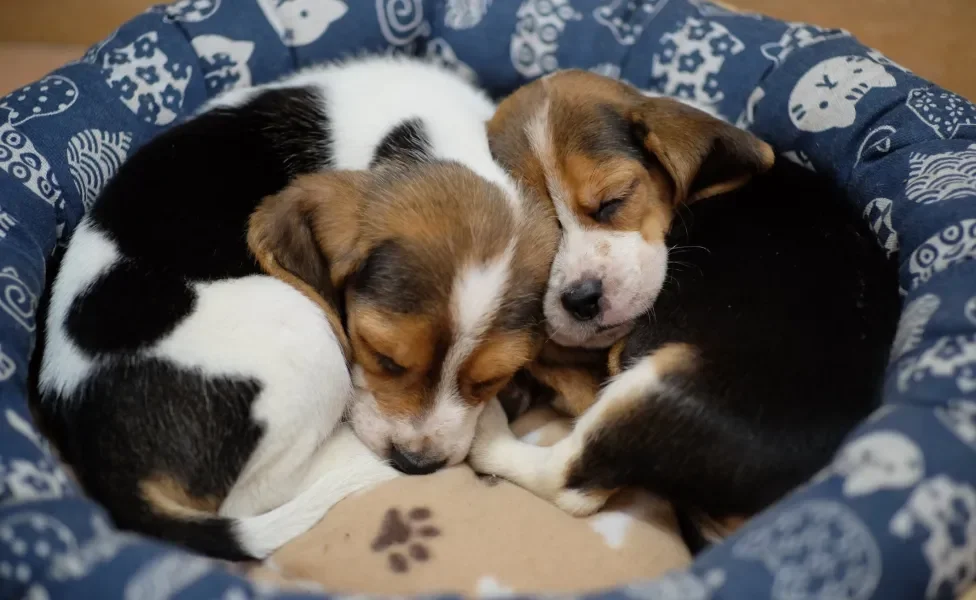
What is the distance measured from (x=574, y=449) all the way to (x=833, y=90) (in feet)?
5.17

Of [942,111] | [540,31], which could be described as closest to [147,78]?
[540,31]

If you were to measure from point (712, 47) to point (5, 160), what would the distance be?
241 cm

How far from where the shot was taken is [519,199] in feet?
7.19

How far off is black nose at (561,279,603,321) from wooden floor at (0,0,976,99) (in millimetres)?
2995

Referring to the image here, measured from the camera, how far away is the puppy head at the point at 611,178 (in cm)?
219

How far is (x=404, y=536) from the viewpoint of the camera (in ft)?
6.46

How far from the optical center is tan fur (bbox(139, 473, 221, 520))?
1757 millimetres

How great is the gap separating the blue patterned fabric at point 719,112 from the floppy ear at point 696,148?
1.45 feet

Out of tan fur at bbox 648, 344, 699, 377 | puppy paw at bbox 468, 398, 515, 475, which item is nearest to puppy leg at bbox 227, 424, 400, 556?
puppy paw at bbox 468, 398, 515, 475

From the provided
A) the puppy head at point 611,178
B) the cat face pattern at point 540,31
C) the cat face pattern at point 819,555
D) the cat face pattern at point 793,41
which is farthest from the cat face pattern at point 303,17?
the cat face pattern at point 819,555

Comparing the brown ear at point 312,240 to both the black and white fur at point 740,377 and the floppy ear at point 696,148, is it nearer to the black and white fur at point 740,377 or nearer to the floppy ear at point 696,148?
the black and white fur at point 740,377

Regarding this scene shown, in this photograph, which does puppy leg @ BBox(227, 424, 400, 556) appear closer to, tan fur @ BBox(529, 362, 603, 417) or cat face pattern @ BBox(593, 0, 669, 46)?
tan fur @ BBox(529, 362, 603, 417)

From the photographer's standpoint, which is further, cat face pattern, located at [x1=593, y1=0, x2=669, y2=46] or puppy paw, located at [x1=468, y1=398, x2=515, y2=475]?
cat face pattern, located at [x1=593, y1=0, x2=669, y2=46]

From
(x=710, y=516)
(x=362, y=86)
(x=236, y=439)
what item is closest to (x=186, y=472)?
(x=236, y=439)
